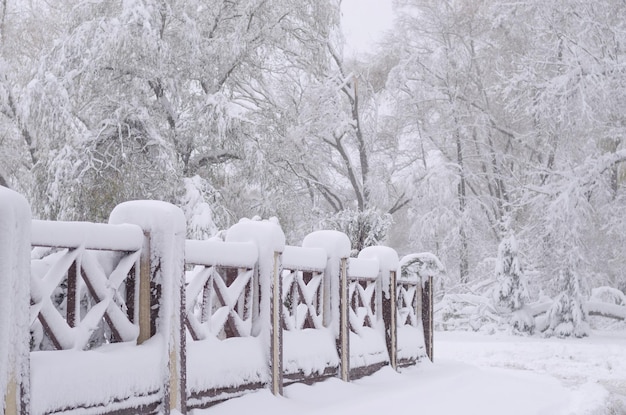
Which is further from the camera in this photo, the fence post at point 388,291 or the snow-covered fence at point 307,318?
the fence post at point 388,291

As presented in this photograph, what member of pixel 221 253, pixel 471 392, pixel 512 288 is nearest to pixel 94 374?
pixel 221 253

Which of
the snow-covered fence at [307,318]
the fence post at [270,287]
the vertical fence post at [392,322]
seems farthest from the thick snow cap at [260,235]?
the vertical fence post at [392,322]

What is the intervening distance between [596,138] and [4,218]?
22865mm

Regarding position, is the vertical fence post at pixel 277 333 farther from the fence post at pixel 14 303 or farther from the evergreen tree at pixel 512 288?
the evergreen tree at pixel 512 288

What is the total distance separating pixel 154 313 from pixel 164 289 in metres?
0.19

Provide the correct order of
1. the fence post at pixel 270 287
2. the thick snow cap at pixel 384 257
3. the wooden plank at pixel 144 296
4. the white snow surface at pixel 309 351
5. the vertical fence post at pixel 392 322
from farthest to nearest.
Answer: the vertical fence post at pixel 392 322 < the thick snow cap at pixel 384 257 < the white snow surface at pixel 309 351 < the fence post at pixel 270 287 < the wooden plank at pixel 144 296

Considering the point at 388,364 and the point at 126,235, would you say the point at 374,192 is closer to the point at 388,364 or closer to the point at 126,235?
the point at 388,364

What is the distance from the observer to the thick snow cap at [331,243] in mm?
Answer: 8406

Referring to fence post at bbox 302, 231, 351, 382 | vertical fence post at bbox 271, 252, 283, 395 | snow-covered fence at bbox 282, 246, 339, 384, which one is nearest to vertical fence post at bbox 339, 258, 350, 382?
fence post at bbox 302, 231, 351, 382

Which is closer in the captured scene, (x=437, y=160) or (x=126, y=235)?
(x=126, y=235)

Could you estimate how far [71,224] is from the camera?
4.72 metres

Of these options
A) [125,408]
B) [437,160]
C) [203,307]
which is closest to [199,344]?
[203,307]

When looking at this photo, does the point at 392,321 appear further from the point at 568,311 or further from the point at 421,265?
the point at 568,311

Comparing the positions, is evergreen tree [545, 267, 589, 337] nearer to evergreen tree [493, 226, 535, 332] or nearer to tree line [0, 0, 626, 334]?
tree line [0, 0, 626, 334]
